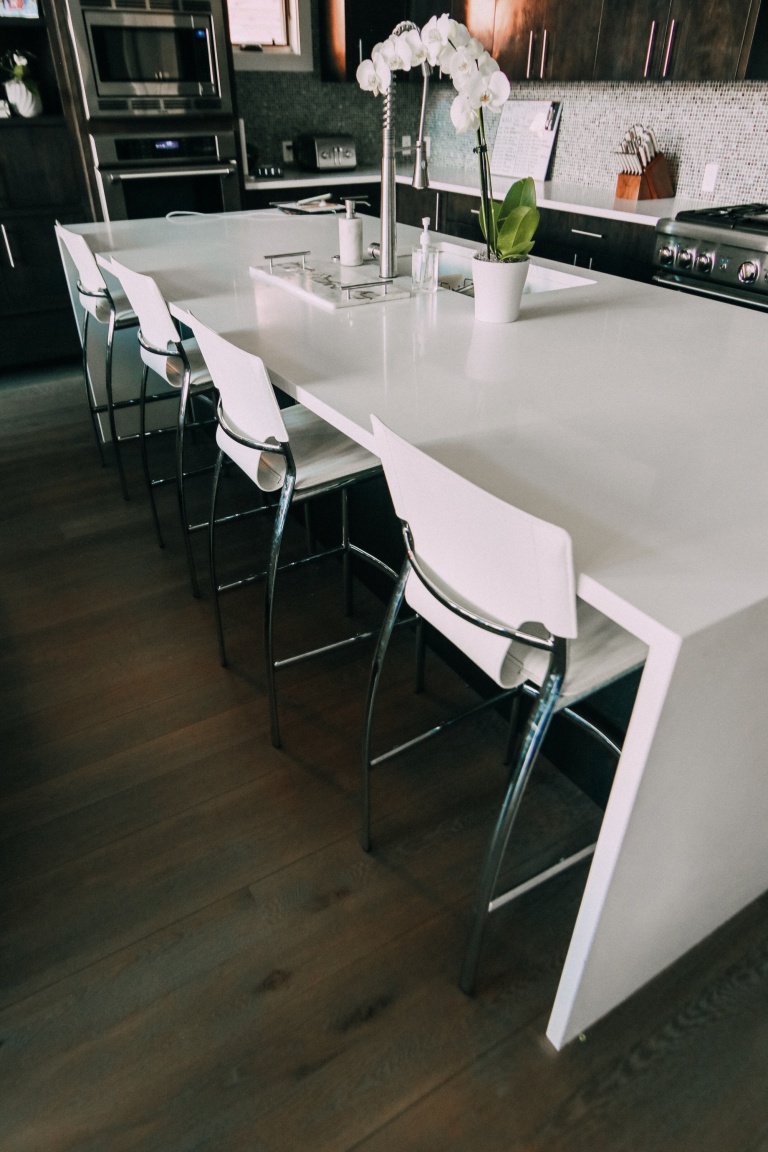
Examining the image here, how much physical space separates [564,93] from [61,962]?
4.63 m

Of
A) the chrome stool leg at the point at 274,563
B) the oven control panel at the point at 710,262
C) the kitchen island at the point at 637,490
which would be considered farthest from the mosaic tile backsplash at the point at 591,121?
the chrome stool leg at the point at 274,563

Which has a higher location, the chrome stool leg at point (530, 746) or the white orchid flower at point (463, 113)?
the white orchid flower at point (463, 113)

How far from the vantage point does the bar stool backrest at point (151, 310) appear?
1978 mm

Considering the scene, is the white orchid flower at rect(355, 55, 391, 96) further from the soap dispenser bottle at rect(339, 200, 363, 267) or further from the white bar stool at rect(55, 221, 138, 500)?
the white bar stool at rect(55, 221, 138, 500)

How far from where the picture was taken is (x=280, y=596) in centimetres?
229

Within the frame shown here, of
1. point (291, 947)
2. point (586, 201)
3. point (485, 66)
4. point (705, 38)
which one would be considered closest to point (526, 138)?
point (586, 201)

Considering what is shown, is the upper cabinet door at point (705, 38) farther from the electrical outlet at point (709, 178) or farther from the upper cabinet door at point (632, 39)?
the electrical outlet at point (709, 178)

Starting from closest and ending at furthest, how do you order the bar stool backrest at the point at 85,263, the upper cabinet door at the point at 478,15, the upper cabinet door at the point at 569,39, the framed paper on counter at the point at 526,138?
the bar stool backrest at the point at 85,263 → the upper cabinet door at the point at 569,39 → the upper cabinet door at the point at 478,15 → the framed paper on counter at the point at 526,138

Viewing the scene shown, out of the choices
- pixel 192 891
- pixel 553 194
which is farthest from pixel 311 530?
pixel 553 194

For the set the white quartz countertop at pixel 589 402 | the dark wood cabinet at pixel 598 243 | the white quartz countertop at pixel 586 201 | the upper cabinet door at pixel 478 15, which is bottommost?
the dark wood cabinet at pixel 598 243

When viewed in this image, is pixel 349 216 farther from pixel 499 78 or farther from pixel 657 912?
pixel 657 912

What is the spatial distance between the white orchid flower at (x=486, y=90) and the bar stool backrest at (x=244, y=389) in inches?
25.5

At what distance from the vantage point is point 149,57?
377cm

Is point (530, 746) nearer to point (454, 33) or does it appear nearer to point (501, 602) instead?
point (501, 602)
